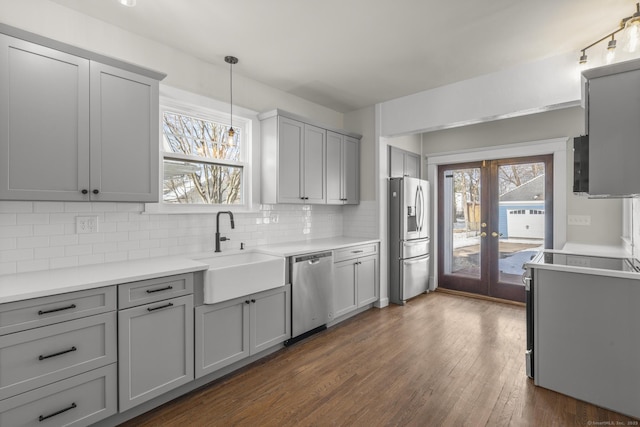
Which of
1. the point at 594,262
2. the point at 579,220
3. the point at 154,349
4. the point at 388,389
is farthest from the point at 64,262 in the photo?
the point at 579,220

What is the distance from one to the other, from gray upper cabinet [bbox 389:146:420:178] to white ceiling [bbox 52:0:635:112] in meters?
1.33

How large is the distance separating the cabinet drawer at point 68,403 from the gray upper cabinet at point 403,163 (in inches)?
153

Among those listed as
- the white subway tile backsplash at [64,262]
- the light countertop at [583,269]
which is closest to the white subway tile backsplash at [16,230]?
the white subway tile backsplash at [64,262]

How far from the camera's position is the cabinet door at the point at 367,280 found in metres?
3.98

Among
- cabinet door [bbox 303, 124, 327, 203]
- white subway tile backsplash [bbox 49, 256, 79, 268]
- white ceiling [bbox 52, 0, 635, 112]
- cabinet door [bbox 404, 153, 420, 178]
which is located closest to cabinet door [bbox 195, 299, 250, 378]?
white subway tile backsplash [bbox 49, 256, 79, 268]

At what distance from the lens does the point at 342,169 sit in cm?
426

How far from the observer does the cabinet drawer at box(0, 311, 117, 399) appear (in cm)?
159

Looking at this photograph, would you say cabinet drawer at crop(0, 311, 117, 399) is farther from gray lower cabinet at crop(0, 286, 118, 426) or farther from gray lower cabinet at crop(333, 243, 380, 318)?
gray lower cabinet at crop(333, 243, 380, 318)

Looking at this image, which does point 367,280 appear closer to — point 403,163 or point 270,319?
point 270,319

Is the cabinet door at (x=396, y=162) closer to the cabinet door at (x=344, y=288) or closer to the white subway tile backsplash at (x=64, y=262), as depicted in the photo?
the cabinet door at (x=344, y=288)

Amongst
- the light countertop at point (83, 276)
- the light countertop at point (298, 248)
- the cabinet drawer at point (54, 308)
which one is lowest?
the cabinet drawer at point (54, 308)

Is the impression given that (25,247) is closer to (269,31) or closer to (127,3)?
(127,3)

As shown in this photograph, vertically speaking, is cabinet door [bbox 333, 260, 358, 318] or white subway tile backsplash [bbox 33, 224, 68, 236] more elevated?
white subway tile backsplash [bbox 33, 224, 68, 236]

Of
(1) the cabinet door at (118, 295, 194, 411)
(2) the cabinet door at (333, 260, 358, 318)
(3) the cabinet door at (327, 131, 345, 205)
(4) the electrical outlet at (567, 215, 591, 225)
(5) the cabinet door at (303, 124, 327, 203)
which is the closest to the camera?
(1) the cabinet door at (118, 295, 194, 411)
